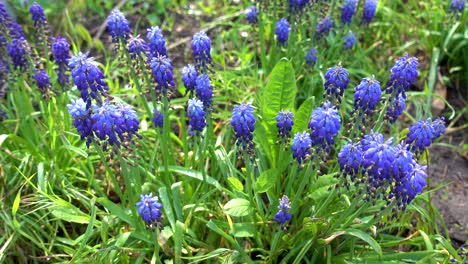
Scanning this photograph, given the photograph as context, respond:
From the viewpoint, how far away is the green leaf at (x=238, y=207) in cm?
367

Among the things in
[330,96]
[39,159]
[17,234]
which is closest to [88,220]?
[17,234]

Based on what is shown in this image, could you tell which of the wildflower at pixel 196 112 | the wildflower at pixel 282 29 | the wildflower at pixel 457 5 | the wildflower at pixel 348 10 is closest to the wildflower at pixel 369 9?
the wildflower at pixel 348 10

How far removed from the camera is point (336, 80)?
11.4ft

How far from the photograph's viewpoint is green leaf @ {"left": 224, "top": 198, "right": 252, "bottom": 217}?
3.67m

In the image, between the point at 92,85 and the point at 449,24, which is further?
the point at 449,24

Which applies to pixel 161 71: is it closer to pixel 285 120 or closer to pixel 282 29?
pixel 285 120

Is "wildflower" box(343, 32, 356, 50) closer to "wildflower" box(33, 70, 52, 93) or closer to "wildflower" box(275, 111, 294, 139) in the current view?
"wildflower" box(275, 111, 294, 139)

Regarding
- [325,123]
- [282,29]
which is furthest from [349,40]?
[325,123]

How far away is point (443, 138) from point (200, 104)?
340cm

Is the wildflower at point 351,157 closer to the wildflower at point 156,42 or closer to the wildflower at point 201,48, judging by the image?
the wildflower at point 201,48

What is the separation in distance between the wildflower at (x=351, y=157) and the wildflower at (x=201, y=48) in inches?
50.0

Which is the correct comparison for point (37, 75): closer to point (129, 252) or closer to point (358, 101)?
point (129, 252)

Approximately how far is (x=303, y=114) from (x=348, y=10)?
1.44 m

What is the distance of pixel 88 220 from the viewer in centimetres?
397
